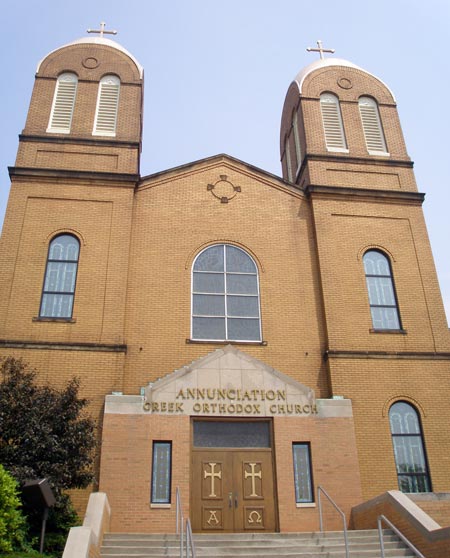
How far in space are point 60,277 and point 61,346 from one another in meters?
2.21

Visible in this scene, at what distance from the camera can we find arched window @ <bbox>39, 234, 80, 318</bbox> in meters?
15.9

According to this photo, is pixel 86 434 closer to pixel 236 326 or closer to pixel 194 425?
pixel 194 425

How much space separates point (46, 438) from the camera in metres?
12.1

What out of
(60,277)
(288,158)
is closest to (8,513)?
(60,277)

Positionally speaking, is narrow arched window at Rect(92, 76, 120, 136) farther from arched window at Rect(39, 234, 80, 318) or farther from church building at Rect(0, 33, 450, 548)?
arched window at Rect(39, 234, 80, 318)

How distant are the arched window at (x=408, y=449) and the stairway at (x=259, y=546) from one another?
9.22ft

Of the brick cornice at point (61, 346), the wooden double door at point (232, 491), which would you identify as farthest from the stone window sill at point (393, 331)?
the brick cornice at point (61, 346)

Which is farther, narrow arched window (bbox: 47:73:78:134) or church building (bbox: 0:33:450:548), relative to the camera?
narrow arched window (bbox: 47:73:78:134)

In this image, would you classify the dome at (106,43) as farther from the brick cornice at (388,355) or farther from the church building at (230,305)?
the brick cornice at (388,355)

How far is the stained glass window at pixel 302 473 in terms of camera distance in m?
13.9

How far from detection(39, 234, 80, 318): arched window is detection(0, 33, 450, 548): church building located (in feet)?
0.15

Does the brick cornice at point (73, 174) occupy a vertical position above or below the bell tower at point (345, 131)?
below

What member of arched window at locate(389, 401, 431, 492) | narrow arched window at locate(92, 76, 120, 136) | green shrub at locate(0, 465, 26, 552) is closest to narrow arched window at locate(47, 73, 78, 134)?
narrow arched window at locate(92, 76, 120, 136)

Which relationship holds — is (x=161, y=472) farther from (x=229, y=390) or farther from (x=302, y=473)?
(x=302, y=473)
